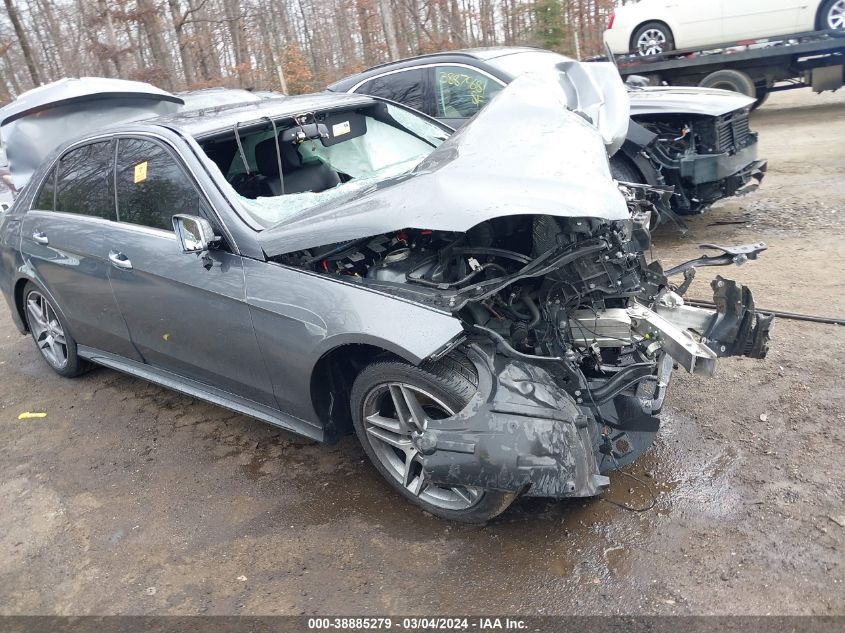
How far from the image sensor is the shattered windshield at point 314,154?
3580mm

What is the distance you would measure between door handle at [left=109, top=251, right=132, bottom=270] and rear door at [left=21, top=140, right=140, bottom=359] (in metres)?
0.10

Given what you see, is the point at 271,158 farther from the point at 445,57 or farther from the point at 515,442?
the point at 445,57

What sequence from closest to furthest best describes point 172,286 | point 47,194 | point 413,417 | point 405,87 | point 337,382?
point 413,417, point 337,382, point 172,286, point 47,194, point 405,87

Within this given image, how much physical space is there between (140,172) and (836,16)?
11054mm

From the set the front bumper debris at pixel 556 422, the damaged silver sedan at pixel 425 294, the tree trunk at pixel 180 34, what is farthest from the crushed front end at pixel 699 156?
the tree trunk at pixel 180 34

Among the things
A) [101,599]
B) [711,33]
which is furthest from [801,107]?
[101,599]

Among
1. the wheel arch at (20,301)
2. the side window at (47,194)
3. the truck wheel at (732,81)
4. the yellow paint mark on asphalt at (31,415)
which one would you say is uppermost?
the side window at (47,194)

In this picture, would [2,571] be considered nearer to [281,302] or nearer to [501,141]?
[281,302]

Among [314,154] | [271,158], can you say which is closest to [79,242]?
[271,158]

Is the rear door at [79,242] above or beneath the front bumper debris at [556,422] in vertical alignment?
above

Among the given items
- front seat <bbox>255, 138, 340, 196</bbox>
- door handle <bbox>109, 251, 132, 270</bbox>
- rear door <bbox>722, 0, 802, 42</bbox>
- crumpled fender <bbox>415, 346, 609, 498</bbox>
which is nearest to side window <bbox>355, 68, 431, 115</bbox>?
front seat <bbox>255, 138, 340, 196</bbox>

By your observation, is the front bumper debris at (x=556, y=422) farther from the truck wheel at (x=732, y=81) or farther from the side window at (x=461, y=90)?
the truck wheel at (x=732, y=81)

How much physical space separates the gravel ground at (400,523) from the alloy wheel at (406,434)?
0.49ft

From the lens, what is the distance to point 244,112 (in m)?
3.89
